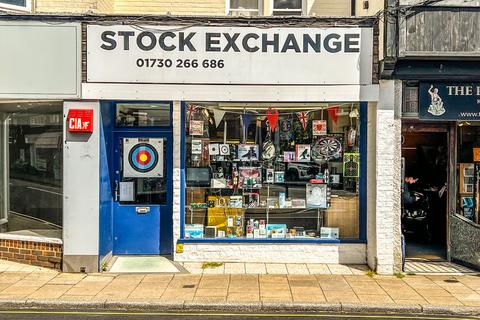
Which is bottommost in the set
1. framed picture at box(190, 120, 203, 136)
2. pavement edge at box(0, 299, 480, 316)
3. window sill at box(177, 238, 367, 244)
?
pavement edge at box(0, 299, 480, 316)

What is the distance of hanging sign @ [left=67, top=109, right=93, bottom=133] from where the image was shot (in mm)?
9648

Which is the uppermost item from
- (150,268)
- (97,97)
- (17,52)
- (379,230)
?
(17,52)

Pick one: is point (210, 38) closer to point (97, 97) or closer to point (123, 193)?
point (97, 97)

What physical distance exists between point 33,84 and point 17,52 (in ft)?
2.03

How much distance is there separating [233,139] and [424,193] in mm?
4193

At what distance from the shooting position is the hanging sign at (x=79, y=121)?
965 cm

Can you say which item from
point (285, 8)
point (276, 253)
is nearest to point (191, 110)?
point (285, 8)

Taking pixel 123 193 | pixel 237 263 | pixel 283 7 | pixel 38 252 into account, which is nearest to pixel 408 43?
pixel 283 7

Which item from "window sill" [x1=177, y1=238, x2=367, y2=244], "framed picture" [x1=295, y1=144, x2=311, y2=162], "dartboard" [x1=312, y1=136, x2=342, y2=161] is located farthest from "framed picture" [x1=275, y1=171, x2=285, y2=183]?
"window sill" [x1=177, y1=238, x2=367, y2=244]

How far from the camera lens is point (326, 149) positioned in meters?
10.5

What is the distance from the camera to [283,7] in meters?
11.2

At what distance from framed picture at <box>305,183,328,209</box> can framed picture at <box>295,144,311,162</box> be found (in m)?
0.50

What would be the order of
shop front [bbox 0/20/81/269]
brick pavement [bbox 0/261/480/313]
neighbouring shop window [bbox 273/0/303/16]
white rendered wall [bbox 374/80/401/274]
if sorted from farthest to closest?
neighbouring shop window [bbox 273/0/303/16], white rendered wall [bbox 374/80/401/274], shop front [bbox 0/20/81/269], brick pavement [bbox 0/261/480/313]

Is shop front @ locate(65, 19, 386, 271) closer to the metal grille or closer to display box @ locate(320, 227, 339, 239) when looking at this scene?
display box @ locate(320, 227, 339, 239)
